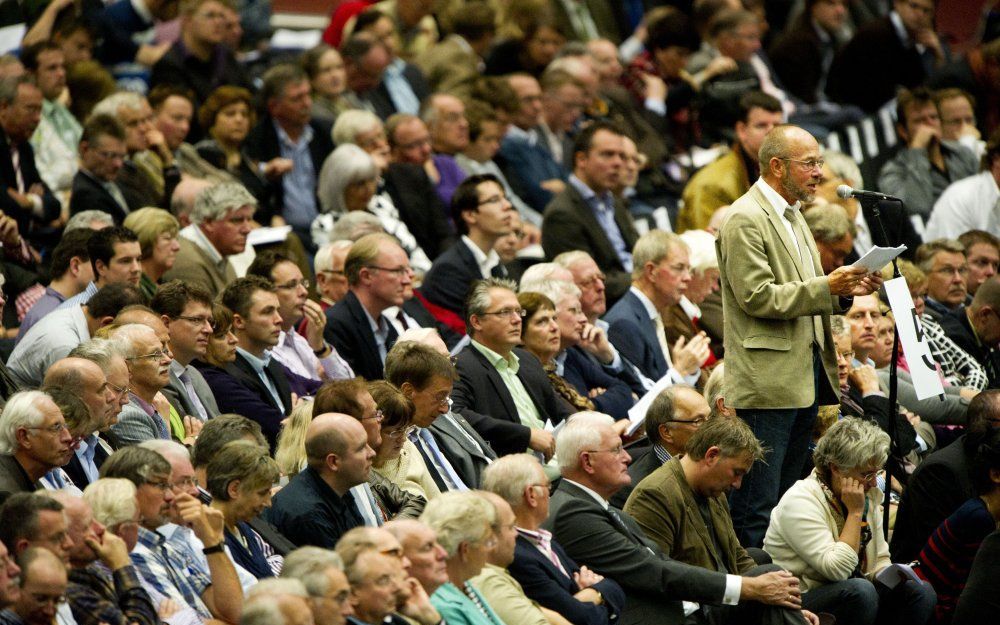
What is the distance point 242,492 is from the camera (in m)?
5.41

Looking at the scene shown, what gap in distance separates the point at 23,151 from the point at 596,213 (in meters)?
3.03

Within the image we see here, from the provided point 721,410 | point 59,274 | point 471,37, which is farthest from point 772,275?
point 471,37

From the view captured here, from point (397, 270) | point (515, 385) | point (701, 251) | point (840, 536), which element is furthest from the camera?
point (701, 251)

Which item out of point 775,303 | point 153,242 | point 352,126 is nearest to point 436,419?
point 775,303

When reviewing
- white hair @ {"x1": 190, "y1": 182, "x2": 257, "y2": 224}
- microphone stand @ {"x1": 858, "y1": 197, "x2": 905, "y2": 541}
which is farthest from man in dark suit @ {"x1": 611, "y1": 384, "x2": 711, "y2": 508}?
white hair @ {"x1": 190, "y1": 182, "x2": 257, "y2": 224}

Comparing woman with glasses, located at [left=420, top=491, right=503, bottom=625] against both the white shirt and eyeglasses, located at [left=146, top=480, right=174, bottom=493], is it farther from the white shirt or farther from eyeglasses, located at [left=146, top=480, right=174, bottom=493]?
the white shirt

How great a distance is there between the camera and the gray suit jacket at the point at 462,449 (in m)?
6.74

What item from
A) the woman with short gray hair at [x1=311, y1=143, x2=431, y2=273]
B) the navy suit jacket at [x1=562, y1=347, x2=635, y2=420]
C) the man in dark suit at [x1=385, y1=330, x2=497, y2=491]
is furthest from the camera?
the woman with short gray hair at [x1=311, y1=143, x2=431, y2=273]

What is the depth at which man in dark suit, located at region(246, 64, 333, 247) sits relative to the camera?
9883mm

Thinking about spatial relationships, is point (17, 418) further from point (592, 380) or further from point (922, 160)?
point (922, 160)

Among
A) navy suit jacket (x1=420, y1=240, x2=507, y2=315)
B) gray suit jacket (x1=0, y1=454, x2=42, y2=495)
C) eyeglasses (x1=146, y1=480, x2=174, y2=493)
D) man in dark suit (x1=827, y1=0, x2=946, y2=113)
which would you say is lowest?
man in dark suit (x1=827, y1=0, x2=946, y2=113)

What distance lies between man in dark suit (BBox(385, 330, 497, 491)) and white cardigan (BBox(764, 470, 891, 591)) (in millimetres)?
1140

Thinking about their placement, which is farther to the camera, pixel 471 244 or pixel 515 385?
pixel 471 244

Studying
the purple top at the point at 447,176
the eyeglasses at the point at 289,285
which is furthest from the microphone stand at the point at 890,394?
the purple top at the point at 447,176
